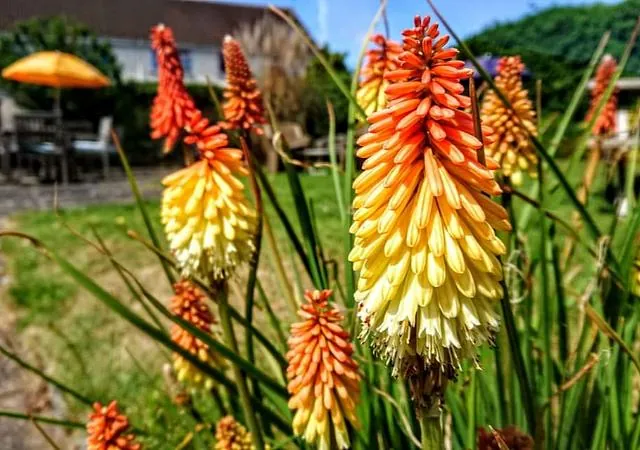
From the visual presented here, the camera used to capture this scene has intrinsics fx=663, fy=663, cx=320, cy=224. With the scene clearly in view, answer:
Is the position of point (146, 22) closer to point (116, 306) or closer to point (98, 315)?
point (98, 315)

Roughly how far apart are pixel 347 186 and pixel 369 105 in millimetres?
306

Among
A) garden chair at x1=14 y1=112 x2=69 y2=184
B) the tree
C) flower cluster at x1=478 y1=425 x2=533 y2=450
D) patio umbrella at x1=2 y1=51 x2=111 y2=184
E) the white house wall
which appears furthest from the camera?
the white house wall

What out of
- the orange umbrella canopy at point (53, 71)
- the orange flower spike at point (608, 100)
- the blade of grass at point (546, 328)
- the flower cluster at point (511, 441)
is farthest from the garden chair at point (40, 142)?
the flower cluster at point (511, 441)

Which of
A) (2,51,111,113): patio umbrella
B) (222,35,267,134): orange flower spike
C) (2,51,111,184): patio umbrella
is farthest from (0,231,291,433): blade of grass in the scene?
(2,51,111,113): patio umbrella

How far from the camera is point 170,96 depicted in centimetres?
156

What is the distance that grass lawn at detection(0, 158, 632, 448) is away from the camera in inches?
104

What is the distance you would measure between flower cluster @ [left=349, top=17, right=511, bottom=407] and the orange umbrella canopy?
13170 millimetres

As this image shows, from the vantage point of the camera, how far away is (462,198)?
827 mm

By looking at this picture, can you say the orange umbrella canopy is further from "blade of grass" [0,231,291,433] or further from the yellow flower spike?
"blade of grass" [0,231,291,433]

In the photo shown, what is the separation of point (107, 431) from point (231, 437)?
0.34 meters

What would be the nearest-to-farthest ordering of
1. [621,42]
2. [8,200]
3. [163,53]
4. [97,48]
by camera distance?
[163,53], [621,42], [8,200], [97,48]

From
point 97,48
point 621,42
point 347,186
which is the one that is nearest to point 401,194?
point 347,186

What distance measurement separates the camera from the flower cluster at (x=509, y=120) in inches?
63.9

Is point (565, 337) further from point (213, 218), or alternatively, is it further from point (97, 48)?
point (97, 48)
